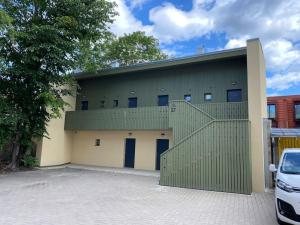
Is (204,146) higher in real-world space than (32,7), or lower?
lower

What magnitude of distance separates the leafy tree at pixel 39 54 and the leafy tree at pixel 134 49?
10448mm

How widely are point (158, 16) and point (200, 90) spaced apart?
20.6 ft

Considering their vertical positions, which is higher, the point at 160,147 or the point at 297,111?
the point at 297,111

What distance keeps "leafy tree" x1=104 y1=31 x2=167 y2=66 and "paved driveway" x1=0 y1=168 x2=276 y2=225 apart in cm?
1800

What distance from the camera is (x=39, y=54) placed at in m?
13.9

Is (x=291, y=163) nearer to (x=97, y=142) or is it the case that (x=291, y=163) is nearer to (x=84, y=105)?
(x=97, y=142)

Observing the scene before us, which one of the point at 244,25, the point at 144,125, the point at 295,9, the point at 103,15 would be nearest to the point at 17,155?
the point at 144,125

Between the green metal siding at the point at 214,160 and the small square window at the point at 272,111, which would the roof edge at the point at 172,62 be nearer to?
the green metal siding at the point at 214,160

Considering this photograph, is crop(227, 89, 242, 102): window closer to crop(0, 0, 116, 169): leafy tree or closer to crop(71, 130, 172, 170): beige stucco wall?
crop(71, 130, 172, 170): beige stucco wall

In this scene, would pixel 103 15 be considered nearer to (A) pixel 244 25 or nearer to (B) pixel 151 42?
(A) pixel 244 25

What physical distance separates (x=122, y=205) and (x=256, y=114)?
677 centimetres

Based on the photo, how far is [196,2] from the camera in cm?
1288

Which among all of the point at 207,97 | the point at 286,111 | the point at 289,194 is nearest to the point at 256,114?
the point at 207,97

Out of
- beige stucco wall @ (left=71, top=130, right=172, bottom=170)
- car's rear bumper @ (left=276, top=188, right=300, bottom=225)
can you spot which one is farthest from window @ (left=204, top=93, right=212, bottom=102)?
car's rear bumper @ (left=276, top=188, right=300, bottom=225)
